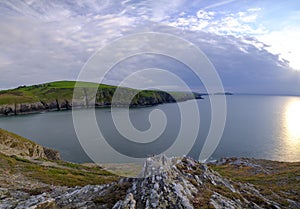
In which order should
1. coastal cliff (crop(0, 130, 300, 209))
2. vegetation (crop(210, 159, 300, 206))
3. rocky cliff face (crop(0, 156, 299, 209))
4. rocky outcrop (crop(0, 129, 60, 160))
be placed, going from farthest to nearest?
rocky outcrop (crop(0, 129, 60, 160))
vegetation (crop(210, 159, 300, 206))
coastal cliff (crop(0, 130, 300, 209))
rocky cliff face (crop(0, 156, 299, 209))

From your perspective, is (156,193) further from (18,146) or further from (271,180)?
(18,146)

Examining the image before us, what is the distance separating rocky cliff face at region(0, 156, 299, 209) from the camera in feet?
48.3

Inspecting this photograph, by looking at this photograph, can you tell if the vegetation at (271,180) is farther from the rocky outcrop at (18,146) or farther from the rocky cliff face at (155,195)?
the rocky outcrop at (18,146)

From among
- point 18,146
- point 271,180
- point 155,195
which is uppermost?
point 155,195

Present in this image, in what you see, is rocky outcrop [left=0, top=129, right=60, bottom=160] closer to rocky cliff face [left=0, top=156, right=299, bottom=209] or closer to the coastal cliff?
the coastal cliff

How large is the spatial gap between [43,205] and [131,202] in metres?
5.98

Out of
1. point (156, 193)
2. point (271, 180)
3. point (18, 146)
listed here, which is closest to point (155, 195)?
point (156, 193)

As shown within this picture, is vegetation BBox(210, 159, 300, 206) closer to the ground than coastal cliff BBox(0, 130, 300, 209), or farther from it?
closer to the ground

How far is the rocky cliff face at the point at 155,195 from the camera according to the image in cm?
1472

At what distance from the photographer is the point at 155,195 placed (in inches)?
583

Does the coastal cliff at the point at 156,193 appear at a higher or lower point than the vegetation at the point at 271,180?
higher

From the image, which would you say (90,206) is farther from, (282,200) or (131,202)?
(282,200)

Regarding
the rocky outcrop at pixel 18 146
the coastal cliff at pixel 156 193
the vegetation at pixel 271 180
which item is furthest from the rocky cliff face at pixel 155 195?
the rocky outcrop at pixel 18 146

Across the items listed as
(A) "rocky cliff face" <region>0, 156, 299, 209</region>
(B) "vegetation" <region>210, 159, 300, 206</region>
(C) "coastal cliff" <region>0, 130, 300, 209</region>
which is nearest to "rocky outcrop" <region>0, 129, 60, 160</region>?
(C) "coastal cliff" <region>0, 130, 300, 209</region>
